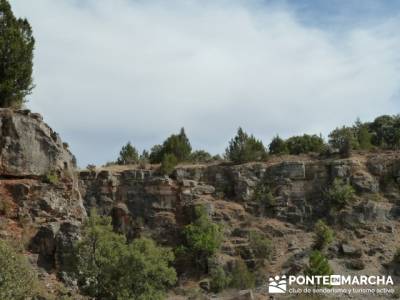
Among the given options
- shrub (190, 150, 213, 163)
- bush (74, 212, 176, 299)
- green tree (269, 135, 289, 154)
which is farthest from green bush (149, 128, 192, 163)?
bush (74, 212, 176, 299)

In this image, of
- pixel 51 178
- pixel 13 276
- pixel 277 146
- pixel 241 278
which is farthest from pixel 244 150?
pixel 13 276

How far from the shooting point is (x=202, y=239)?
120 ft

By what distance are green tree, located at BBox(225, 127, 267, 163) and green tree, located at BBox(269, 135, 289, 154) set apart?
1229mm

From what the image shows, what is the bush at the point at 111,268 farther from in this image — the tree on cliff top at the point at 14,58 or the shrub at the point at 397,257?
the shrub at the point at 397,257

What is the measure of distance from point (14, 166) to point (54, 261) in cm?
494

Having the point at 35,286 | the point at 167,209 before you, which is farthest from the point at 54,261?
the point at 167,209

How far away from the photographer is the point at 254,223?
131 feet

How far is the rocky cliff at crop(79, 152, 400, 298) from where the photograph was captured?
37.6 m

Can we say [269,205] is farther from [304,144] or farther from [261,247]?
[304,144]

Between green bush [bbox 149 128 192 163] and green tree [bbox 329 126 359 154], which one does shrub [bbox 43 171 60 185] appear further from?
green tree [bbox 329 126 359 154]

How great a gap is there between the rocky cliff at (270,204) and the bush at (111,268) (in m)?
12.7

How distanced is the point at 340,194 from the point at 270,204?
4.59 m

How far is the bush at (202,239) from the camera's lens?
36.6 metres

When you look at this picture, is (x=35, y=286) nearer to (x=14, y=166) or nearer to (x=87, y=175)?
(x=14, y=166)
